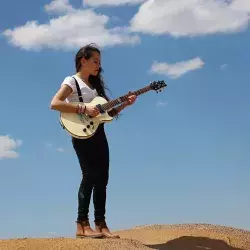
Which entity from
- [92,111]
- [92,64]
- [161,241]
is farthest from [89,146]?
[161,241]

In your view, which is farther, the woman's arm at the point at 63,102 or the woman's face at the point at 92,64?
the woman's face at the point at 92,64

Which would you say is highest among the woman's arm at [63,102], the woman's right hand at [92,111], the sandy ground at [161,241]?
the woman's arm at [63,102]

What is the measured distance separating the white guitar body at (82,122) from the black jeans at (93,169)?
0.10 metres

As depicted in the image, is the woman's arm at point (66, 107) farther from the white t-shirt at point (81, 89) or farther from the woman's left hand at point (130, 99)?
the woman's left hand at point (130, 99)

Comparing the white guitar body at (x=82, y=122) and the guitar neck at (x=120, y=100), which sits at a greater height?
the guitar neck at (x=120, y=100)

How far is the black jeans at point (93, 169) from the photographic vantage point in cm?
757

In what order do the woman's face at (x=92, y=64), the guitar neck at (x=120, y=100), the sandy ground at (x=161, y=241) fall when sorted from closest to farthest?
the sandy ground at (x=161, y=241)
the guitar neck at (x=120, y=100)
the woman's face at (x=92, y=64)

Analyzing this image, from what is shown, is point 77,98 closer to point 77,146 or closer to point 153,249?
point 77,146

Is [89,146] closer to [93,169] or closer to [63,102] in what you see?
[93,169]

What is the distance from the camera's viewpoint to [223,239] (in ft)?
29.9

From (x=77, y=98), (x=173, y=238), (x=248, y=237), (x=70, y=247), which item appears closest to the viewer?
(x=70, y=247)

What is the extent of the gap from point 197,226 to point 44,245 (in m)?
3.38

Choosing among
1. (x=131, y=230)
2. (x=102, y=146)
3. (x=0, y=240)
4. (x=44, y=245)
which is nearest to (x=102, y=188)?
(x=102, y=146)

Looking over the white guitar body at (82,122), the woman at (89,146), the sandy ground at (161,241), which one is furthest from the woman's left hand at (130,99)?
the sandy ground at (161,241)
